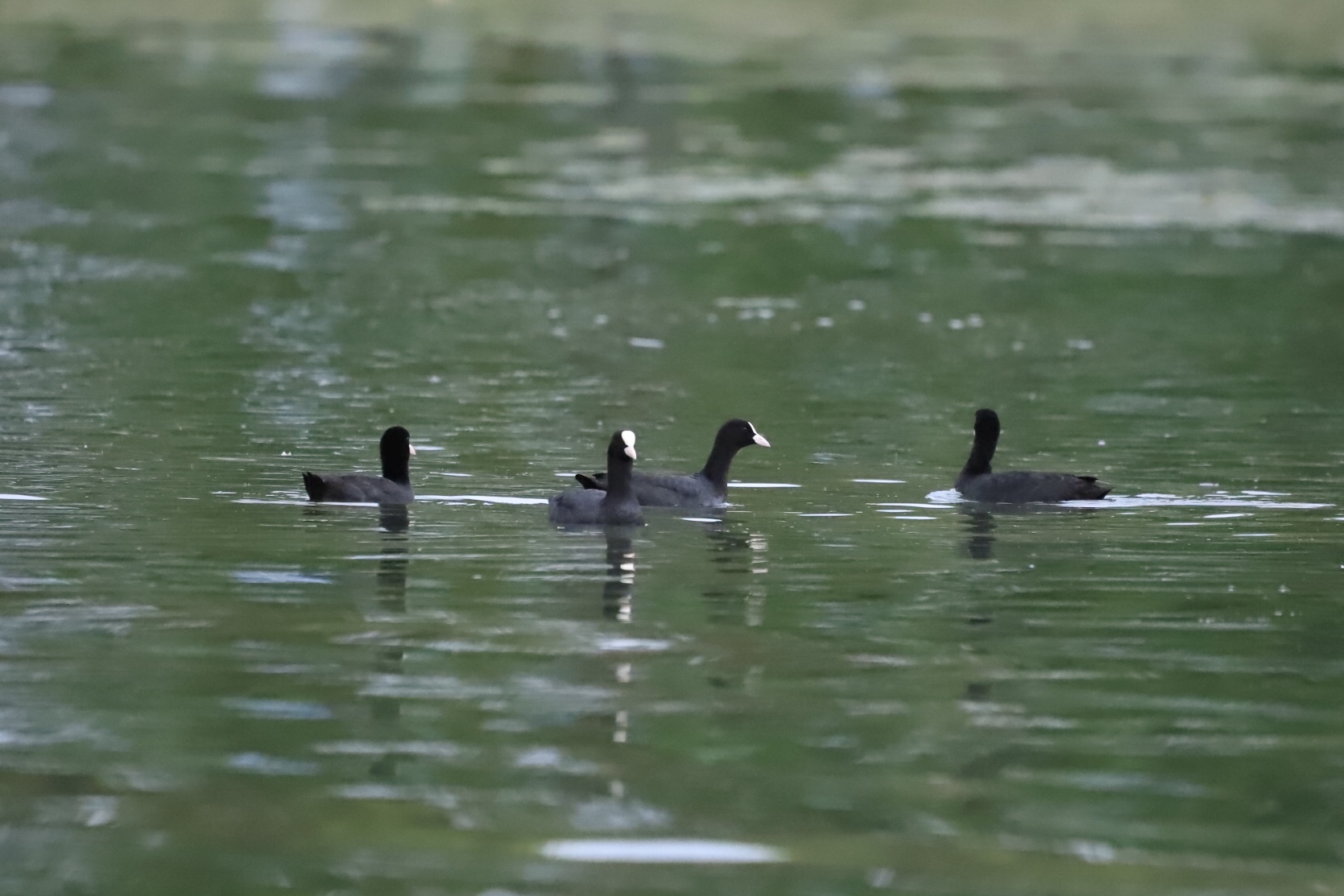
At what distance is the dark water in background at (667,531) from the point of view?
920cm

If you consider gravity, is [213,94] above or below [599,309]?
above

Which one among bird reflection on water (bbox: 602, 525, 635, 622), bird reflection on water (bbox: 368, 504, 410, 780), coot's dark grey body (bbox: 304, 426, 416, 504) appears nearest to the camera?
bird reflection on water (bbox: 368, 504, 410, 780)

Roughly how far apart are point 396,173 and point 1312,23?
40.8 meters

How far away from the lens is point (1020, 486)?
58.8 feet

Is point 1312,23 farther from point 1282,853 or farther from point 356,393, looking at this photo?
point 1282,853

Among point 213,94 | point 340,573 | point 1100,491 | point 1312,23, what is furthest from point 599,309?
point 1312,23

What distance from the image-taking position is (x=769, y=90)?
58469mm

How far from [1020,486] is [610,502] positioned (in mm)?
2949

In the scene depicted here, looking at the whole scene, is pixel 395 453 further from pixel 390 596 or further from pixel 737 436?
pixel 390 596

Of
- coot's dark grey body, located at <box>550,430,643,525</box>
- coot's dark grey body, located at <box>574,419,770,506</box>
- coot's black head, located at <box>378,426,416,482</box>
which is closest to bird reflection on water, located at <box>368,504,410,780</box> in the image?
coot's black head, located at <box>378,426,416,482</box>

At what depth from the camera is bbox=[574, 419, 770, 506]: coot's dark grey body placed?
1750cm

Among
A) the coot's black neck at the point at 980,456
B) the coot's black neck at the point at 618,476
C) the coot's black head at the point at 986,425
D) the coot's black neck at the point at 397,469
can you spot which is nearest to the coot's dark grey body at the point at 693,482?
the coot's black neck at the point at 618,476

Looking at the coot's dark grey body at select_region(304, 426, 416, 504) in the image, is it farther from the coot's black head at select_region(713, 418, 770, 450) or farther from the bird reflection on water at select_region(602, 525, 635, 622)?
the coot's black head at select_region(713, 418, 770, 450)

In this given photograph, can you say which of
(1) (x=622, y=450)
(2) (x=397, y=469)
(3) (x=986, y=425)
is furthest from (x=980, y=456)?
(2) (x=397, y=469)
